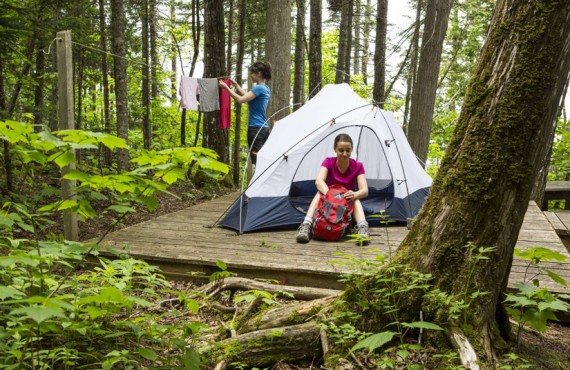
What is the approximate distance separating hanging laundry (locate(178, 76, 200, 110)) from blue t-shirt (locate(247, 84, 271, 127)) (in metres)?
0.96

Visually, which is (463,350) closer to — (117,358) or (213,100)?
(117,358)

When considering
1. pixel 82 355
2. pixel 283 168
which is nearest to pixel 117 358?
pixel 82 355

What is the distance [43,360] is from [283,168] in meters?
3.99

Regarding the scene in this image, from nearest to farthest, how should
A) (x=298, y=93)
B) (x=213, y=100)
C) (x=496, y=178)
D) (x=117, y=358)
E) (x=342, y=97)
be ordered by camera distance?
(x=117, y=358)
(x=496, y=178)
(x=342, y=97)
(x=213, y=100)
(x=298, y=93)

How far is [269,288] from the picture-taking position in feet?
11.3

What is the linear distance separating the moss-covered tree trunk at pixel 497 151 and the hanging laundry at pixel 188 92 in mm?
5423

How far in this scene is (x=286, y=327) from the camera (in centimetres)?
263

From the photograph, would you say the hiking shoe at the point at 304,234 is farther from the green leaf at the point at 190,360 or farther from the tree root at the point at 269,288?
the green leaf at the point at 190,360

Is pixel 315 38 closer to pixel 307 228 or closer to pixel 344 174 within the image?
pixel 344 174

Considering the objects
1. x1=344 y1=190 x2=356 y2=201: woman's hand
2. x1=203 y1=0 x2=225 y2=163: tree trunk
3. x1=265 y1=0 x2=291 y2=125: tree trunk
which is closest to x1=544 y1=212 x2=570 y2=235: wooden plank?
x1=344 y1=190 x2=356 y2=201: woman's hand

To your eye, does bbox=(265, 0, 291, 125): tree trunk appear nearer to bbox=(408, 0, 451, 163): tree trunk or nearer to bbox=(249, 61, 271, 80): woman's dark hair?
bbox=(249, 61, 271, 80): woman's dark hair

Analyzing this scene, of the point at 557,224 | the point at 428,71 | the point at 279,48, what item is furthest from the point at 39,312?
the point at 428,71

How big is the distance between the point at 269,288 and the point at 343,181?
2.33 metres

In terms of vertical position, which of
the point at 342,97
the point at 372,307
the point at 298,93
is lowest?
the point at 372,307
